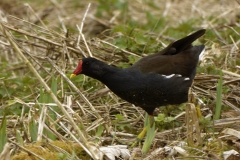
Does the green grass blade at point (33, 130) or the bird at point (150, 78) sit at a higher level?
the bird at point (150, 78)

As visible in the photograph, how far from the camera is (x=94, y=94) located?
484 cm

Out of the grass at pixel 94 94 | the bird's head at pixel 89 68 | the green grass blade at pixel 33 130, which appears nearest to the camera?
the grass at pixel 94 94

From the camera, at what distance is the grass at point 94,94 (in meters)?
3.50

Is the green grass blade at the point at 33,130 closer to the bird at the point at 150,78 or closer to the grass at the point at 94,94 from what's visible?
the grass at the point at 94,94

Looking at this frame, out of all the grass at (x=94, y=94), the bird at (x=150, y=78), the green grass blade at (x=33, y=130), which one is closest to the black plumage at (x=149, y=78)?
the bird at (x=150, y=78)

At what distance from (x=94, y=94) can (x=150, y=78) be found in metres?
0.68

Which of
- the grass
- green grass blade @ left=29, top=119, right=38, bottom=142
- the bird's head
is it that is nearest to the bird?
the bird's head

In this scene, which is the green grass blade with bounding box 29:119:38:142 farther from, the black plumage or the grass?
the black plumage

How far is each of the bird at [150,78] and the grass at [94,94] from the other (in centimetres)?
16

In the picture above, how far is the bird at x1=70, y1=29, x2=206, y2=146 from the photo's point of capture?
428cm

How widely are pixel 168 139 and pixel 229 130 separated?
0.55m

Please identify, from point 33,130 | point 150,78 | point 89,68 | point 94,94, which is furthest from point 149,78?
point 33,130

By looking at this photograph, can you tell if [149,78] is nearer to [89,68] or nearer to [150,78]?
[150,78]

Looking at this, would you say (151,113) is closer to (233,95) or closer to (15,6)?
(233,95)
